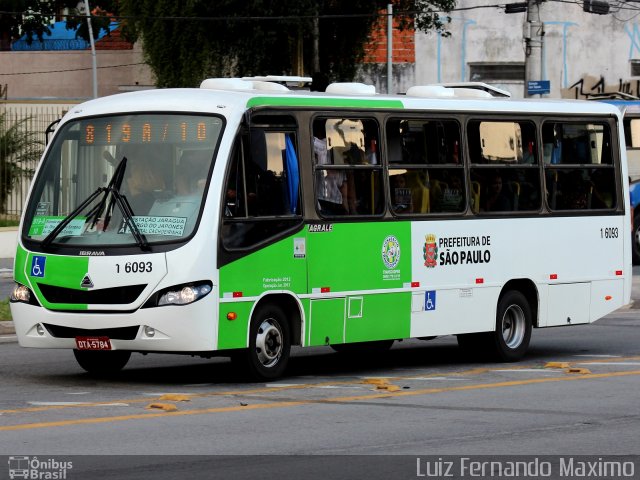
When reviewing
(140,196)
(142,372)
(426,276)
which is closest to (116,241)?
(140,196)

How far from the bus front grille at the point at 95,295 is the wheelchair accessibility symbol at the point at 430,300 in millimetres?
3343

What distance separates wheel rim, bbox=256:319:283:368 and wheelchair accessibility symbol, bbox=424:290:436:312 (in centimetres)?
197

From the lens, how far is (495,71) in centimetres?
4603

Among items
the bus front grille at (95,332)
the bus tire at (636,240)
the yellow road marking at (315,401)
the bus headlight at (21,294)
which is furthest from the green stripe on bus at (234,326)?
the bus tire at (636,240)

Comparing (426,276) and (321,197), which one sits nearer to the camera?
(321,197)

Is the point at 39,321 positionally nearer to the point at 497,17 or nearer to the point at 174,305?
the point at 174,305

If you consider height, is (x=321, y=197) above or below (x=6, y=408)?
above

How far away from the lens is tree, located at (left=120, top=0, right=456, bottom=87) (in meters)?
38.5

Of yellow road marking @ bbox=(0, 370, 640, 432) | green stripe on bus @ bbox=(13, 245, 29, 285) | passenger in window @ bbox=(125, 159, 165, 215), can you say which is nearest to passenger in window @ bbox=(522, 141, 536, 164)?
yellow road marking @ bbox=(0, 370, 640, 432)

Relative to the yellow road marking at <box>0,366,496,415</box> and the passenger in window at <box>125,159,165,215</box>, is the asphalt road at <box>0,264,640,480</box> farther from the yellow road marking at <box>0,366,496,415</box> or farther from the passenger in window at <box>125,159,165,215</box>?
the passenger in window at <box>125,159,165,215</box>

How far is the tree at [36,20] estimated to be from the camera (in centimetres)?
5972

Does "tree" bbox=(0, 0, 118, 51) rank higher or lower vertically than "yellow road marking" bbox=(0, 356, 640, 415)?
higher

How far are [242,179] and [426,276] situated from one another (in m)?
2.55

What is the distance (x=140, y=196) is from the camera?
12938 mm
